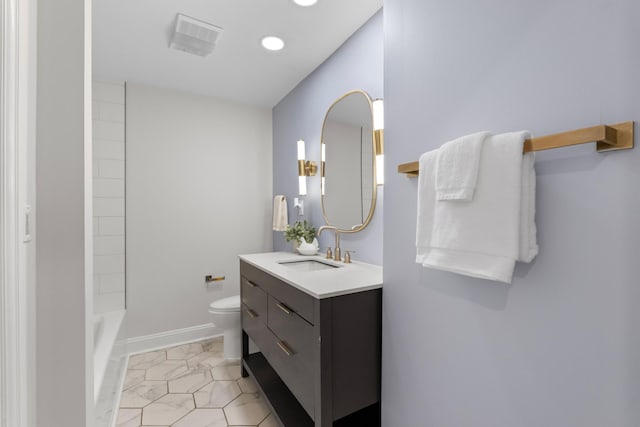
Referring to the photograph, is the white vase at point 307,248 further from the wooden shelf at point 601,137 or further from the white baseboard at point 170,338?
the wooden shelf at point 601,137

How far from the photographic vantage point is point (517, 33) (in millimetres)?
821

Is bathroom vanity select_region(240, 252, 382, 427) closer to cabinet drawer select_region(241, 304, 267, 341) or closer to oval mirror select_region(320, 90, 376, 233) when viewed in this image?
cabinet drawer select_region(241, 304, 267, 341)

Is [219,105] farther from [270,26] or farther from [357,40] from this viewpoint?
[357,40]

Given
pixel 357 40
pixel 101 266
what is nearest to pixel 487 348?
pixel 357 40

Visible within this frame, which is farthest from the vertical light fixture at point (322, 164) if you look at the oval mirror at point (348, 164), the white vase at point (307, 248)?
the white vase at point (307, 248)

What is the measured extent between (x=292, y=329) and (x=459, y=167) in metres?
1.02

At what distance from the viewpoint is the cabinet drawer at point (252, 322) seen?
1.78 m

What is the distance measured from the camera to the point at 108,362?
5.77 feet

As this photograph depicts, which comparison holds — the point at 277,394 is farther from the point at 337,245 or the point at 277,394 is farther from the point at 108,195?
the point at 108,195

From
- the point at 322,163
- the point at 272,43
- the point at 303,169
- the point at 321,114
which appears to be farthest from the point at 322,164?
the point at 272,43

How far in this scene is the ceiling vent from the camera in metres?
1.79

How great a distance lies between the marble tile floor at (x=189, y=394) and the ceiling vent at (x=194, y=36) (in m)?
2.39

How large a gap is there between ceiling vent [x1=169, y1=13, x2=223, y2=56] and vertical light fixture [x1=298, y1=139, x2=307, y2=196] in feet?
3.13

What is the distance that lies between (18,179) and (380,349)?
4.39ft
